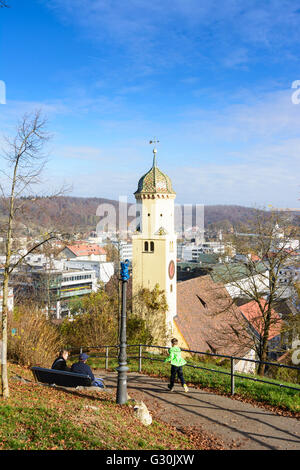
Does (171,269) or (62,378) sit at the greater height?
(171,269)

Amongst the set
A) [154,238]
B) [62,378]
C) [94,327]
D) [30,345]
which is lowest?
[94,327]

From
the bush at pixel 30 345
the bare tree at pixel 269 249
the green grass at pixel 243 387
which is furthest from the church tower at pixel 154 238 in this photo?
the green grass at pixel 243 387

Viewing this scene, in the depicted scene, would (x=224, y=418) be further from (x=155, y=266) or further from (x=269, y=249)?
(x=155, y=266)

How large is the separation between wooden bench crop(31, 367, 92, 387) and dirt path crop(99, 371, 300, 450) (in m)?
1.42

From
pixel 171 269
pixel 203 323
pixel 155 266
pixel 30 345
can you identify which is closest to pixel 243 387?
pixel 30 345

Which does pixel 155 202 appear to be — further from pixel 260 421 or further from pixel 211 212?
pixel 211 212

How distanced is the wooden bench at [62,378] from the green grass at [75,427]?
1.64 feet

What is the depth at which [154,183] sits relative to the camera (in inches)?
1051

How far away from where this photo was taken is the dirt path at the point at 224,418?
6863 mm

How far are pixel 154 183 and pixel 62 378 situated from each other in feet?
62.2

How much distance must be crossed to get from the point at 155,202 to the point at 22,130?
1858 centimetres

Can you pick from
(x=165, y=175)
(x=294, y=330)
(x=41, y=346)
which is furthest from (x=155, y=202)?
(x=41, y=346)

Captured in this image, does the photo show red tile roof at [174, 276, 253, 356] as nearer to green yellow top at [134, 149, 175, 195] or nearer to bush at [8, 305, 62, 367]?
green yellow top at [134, 149, 175, 195]

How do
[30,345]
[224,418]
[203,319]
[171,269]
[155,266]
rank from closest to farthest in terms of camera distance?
[224,418], [30,345], [155,266], [171,269], [203,319]
